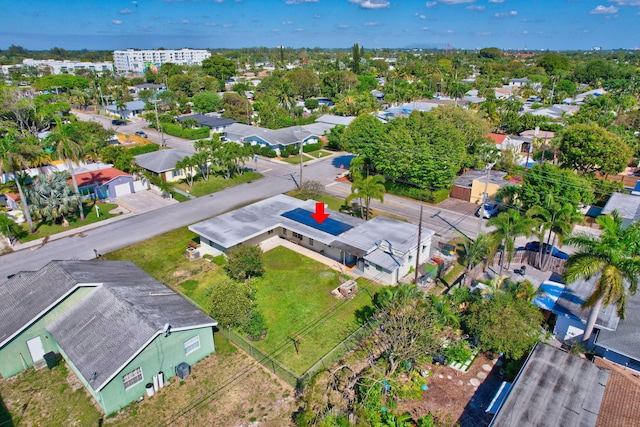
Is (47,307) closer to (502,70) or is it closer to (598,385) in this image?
(598,385)

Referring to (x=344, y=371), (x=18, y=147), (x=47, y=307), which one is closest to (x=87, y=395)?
(x=47, y=307)

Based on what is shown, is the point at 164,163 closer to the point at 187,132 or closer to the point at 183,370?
the point at 187,132

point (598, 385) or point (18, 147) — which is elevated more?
point (18, 147)

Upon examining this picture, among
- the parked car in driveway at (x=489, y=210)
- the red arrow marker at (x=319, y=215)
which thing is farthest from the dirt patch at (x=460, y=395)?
the parked car in driveway at (x=489, y=210)

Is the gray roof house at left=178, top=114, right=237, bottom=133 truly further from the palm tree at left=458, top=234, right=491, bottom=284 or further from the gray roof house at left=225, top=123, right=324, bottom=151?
the palm tree at left=458, top=234, right=491, bottom=284

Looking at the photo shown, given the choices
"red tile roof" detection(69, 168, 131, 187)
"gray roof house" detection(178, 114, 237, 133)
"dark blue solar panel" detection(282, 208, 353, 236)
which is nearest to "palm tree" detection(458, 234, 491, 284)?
"dark blue solar panel" detection(282, 208, 353, 236)

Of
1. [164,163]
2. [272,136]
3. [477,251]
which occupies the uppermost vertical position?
[272,136]

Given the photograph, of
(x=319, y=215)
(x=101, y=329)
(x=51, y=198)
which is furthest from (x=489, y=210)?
(x=51, y=198)
